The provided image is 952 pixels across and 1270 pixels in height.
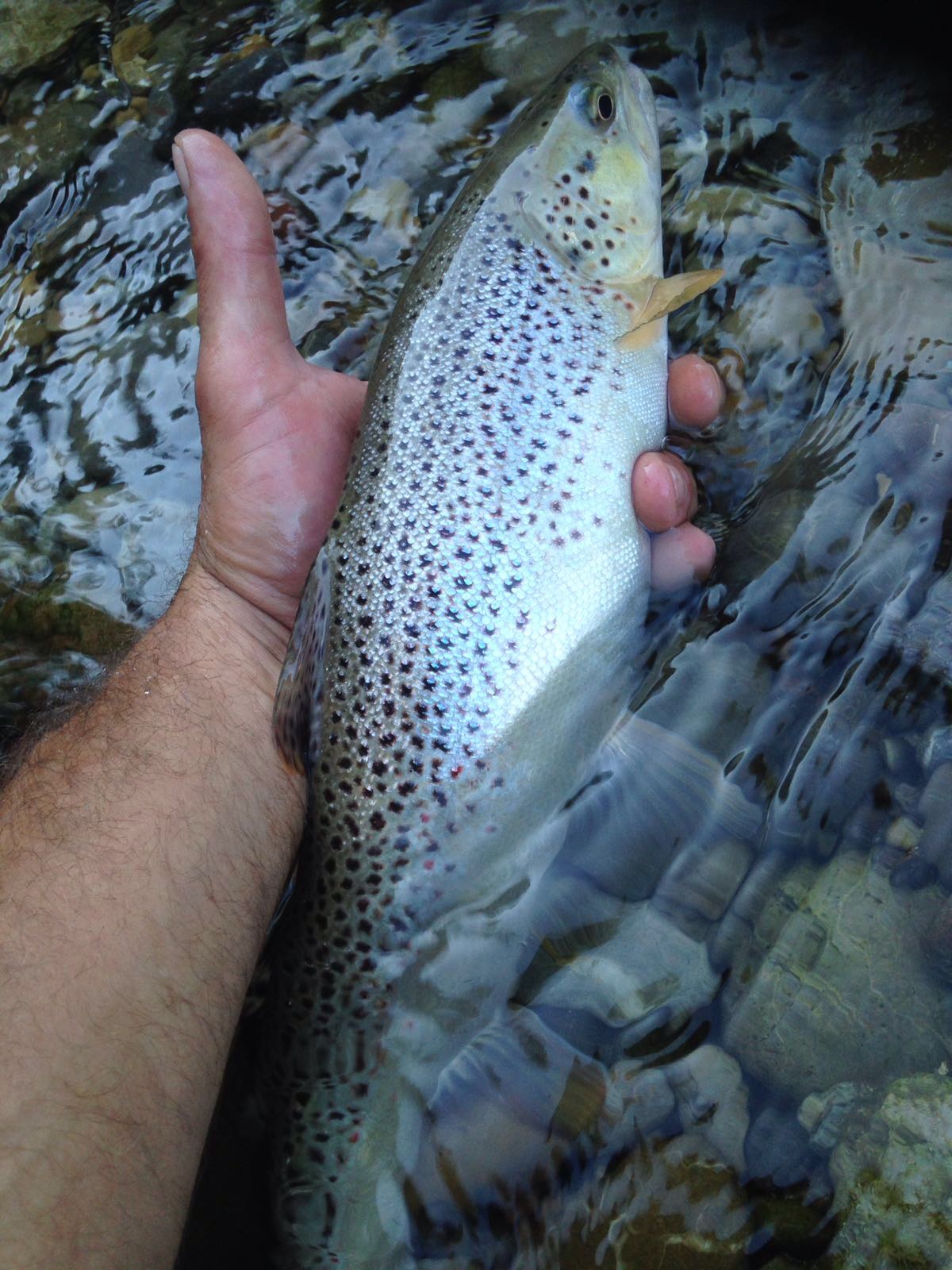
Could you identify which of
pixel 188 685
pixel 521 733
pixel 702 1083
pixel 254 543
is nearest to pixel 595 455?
pixel 521 733

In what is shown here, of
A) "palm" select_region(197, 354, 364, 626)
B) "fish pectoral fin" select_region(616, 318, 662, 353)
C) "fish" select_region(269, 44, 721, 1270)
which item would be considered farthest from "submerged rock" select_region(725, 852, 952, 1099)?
"palm" select_region(197, 354, 364, 626)

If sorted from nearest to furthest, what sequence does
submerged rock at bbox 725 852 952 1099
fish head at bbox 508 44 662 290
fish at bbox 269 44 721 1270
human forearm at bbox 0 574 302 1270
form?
human forearm at bbox 0 574 302 1270 → submerged rock at bbox 725 852 952 1099 → fish at bbox 269 44 721 1270 → fish head at bbox 508 44 662 290

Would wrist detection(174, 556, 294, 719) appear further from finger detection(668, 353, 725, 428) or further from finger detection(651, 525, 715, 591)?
finger detection(668, 353, 725, 428)

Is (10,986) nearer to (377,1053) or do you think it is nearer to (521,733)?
(377,1053)

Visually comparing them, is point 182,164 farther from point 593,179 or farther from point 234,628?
point 234,628

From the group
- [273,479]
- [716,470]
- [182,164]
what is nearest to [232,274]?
[182,164]

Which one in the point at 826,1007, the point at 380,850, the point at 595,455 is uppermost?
the point at 595,455
